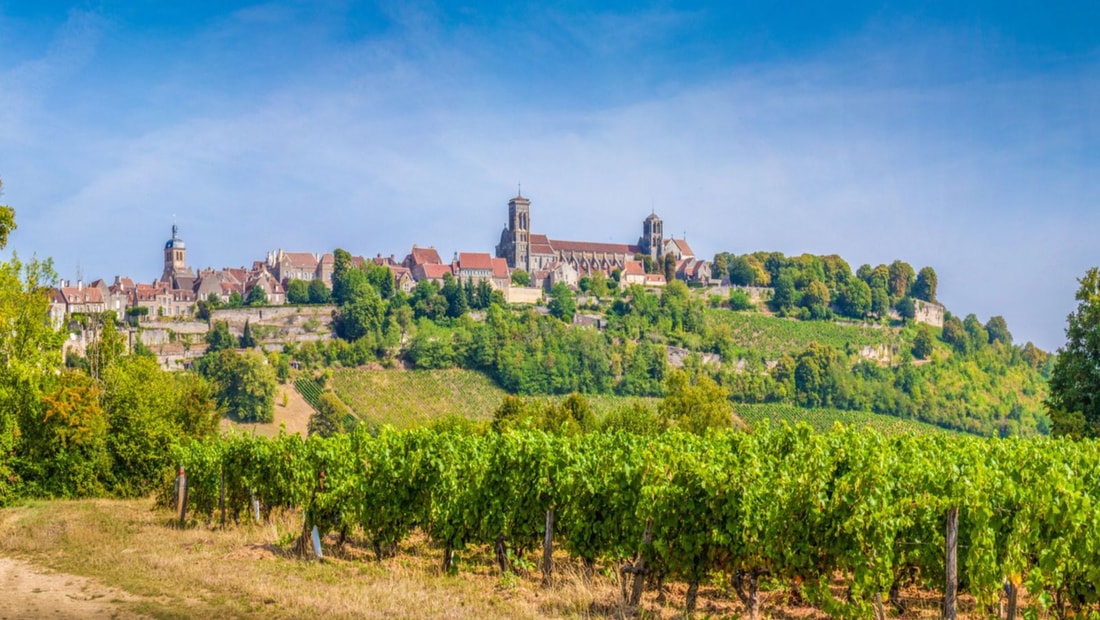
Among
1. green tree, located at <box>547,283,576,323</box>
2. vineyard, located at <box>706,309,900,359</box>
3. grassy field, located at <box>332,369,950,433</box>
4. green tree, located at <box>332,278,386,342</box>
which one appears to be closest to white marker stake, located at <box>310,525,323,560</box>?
grassy field, located at <box>332,369,950,433</box>

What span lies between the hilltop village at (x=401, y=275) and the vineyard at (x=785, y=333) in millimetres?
15247

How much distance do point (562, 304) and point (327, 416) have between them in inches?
1846

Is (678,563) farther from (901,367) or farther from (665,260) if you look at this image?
(665,260)

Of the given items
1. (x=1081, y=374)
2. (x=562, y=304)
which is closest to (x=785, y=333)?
(x=562, y=304)

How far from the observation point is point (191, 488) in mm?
20531

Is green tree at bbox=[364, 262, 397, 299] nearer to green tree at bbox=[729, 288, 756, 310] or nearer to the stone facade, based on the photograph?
the stone facade

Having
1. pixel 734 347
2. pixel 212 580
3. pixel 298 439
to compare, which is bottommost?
pixel 212 580

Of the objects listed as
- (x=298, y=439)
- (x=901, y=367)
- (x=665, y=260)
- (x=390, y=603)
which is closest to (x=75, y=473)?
(x=298, y=439)

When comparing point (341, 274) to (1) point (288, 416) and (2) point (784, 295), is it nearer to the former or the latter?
(1) point (288, 416)

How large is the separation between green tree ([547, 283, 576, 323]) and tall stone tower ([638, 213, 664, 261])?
39091 millimetres

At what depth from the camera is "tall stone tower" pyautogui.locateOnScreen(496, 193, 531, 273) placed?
136 metres

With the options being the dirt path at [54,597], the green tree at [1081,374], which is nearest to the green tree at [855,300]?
the green tree at [1081,374]

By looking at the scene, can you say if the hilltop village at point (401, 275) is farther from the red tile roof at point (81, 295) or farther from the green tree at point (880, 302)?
the green tree at point (880, 302)

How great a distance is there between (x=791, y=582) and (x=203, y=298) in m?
106
